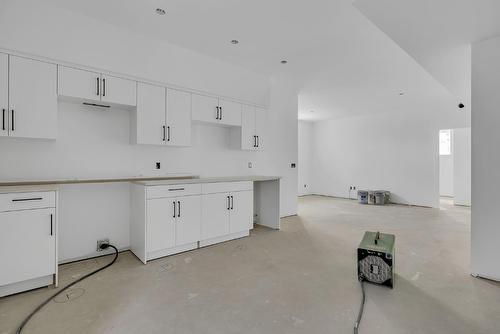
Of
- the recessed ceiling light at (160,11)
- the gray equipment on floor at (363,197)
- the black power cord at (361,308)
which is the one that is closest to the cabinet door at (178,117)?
the recessed ceiling light at (160,11)

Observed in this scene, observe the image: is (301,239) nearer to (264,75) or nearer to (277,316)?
(277,316)

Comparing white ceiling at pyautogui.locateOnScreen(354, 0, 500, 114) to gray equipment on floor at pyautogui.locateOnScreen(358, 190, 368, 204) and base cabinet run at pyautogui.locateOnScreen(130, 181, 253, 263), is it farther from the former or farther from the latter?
gray equipment on floor at pyautogui.locateOnScreen(358, 190, 368, 204)

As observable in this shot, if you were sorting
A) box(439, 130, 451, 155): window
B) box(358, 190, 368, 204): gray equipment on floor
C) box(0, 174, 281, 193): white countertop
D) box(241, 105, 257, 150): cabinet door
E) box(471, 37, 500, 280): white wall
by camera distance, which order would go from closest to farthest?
box(0, 174, 281, 193): white countertop → box(471, 37, 500, 280): white wall → box(241, 105, 257, 150): cabinet door → box(358, 190, 368, 204): gray equipment on floor → box(439, 130, 451, 155): window

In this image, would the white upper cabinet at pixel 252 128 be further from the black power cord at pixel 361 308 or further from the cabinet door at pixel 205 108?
the black power cord at pixel 361 308

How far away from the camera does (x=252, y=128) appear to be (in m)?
4.47

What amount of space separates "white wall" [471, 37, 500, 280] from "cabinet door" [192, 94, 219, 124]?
311cm

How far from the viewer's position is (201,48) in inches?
142

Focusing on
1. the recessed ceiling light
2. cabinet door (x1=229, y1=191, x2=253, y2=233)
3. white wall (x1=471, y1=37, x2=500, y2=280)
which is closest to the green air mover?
white wall (x1=471, y1=37, x2=500, y2=280)

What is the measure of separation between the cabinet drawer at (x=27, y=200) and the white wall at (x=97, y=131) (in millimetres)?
685

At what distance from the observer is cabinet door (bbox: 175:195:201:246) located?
3.19 metres

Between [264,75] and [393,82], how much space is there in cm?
253

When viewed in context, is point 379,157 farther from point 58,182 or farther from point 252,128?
point 58,182

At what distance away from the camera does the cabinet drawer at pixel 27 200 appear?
6.95ft

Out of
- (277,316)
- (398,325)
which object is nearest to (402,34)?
(398,325)
